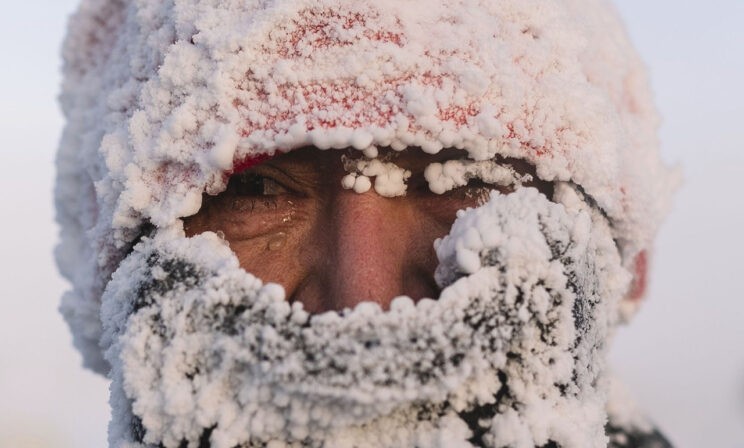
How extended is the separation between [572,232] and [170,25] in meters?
0.71

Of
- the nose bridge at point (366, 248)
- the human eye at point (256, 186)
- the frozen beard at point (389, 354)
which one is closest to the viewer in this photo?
the frozen beard at point (389, 354)

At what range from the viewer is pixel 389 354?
86 cm

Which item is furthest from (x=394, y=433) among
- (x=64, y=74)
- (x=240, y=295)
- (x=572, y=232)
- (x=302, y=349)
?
(x=64, y=74)

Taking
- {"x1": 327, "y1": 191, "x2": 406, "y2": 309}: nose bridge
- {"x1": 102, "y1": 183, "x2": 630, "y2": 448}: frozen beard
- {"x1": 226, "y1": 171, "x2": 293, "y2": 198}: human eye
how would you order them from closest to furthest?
1. {"x1": 102, "y1": 183, "x2": 630, "y2": 448}: frozen beard
2. {"x1": 327, "y1": 191, "x2": 406, "y2": 309}: nose bridge
3. {"x1": 226, "y1": 171, "x2": 293, "y2": 198}: human eye

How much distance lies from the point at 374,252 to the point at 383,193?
97 mm

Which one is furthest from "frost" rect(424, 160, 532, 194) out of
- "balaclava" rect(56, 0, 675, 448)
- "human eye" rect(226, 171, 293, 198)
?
"human eye" rect(226, 171, 293, 198)

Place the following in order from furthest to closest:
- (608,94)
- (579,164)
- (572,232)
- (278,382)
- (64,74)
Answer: (64,74) < (608,94) < (579,164) < (572,232) < (278,382)

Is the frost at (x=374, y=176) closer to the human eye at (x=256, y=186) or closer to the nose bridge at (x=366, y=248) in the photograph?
the nose bridge at (x=366, y=248)

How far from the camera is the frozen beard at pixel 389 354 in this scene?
2.86 feet

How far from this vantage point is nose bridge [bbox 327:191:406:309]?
3.29ft

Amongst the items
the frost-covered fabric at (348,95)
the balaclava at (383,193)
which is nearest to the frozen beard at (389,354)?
the balaclava at (383,193)

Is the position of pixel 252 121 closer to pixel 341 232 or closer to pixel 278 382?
pixel 341 232

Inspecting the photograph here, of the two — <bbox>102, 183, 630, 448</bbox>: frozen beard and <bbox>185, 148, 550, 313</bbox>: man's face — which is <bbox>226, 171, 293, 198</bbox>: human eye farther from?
<bbox>102, 183, 630, 448</bbox>: frozen beard

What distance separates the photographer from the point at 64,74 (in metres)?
1.59
